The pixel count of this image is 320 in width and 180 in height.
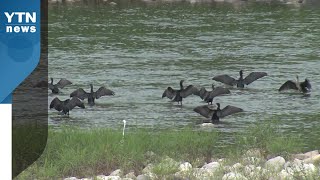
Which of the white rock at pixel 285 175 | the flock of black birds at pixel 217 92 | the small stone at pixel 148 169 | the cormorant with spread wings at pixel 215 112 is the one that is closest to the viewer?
the white rock at pixel 285 175

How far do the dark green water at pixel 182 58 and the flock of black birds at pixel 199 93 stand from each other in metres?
0.17

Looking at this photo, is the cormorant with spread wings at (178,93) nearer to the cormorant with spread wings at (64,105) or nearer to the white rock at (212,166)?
the cormorant with spread wings at (64,105)

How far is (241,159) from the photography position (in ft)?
33.3

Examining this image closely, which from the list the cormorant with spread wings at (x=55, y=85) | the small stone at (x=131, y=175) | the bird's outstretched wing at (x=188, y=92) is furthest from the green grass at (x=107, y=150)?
the cormorant with spread wings at (x=55, y=85)

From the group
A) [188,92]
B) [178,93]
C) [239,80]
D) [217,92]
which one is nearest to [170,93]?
[178,93]

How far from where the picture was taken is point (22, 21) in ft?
20.1

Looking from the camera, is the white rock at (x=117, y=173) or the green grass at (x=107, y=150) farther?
the green grass at (x=107, y=150)

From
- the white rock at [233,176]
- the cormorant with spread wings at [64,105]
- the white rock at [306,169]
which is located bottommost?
the cormorant with spread wings at [64,105]

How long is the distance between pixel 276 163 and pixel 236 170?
658 mm

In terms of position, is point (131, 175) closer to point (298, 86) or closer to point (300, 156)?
point (300, 156)

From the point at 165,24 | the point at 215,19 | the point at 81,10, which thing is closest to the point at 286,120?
the point at 165,24

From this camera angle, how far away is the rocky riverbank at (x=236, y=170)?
8.98m

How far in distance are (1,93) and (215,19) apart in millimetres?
28911

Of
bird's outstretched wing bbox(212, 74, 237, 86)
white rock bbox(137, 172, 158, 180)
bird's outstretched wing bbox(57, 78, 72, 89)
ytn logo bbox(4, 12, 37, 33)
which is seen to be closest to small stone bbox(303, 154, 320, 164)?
white rock bbox(137, 172, 158, 180)
